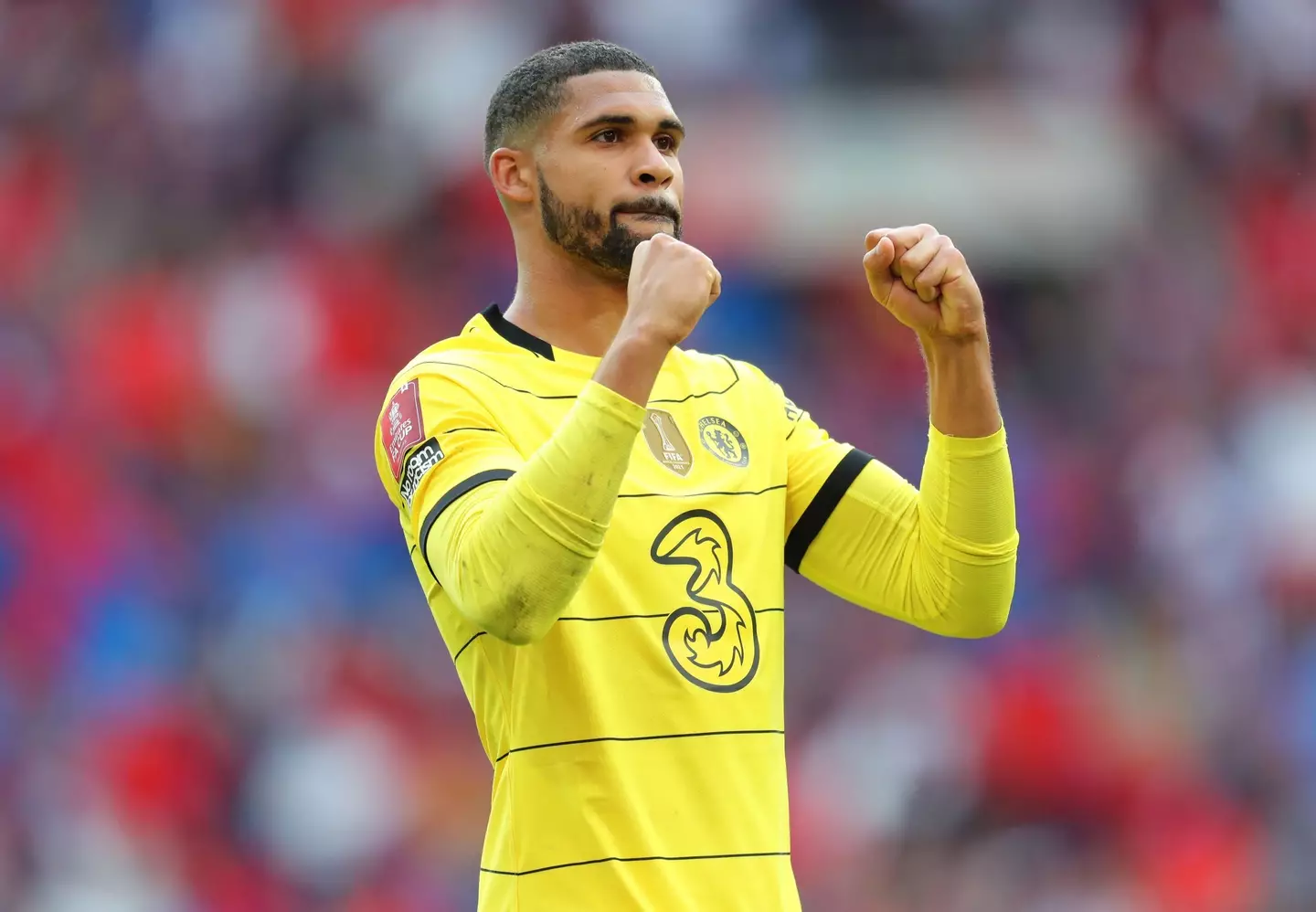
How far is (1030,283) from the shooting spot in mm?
8422

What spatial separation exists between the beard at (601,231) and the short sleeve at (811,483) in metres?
0.41

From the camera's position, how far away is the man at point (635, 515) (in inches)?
98.5

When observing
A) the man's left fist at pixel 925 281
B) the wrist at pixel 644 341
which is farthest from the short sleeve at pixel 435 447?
the man's left fist at pixel 925 281

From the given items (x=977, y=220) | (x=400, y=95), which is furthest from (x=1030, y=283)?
(x=400, y=95)

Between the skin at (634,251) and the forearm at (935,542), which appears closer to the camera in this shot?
the skin at (634,251)

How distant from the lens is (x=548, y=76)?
3088 mm

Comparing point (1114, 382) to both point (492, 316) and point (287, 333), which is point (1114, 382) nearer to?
point (287, 333)

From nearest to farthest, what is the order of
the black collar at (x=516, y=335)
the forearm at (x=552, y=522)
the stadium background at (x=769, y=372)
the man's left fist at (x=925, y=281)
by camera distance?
the forearm at (x=552, y=522), the man's left fist at (x=925, y=281), the black collar at (x=516, y=335), the stadium background at (x=769, y=372)

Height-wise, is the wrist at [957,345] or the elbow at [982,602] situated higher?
the wrist at [957,345]

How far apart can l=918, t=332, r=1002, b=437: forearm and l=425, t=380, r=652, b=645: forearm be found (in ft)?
2.05

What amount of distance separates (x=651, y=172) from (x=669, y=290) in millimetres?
465

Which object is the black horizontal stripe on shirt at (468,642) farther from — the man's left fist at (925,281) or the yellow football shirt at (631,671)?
the man's left fist at (925,281)

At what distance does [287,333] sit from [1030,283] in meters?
3.46

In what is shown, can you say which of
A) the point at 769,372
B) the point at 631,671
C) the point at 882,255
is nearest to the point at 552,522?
the point at 631,671
